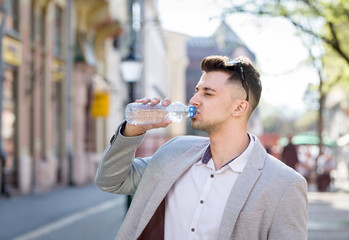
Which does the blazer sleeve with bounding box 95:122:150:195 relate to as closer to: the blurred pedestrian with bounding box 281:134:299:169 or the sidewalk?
the sidewalk

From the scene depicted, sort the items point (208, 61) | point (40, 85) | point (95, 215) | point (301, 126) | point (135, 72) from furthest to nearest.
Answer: point (301, 126), point (40, 85), point (95, 215), point (135, 72), point (208, 61)

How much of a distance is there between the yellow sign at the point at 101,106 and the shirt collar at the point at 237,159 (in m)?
24.7

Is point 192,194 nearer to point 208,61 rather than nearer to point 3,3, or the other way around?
point 208,61

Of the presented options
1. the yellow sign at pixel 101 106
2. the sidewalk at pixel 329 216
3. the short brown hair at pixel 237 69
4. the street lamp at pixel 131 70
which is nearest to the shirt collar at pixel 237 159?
the short brown hair at pixel 237 69

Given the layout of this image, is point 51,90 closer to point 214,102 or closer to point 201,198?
point 214,102

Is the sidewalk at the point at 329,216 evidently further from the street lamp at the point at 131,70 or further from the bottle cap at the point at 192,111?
the bottle cap at the point at 192,111

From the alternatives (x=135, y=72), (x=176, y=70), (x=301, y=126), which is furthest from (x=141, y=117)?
(x=301, y=126)

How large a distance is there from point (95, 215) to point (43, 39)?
9.81 m

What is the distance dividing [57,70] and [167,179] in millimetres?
21330

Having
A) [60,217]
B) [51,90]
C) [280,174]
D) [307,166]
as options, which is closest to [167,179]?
[280,174]

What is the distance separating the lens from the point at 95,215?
1464 cm

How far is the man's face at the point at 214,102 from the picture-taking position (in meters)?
3.35

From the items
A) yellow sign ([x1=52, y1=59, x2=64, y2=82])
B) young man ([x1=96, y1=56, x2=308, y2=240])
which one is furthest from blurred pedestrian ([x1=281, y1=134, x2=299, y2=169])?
young man ([x1=96, y1=56, x2=308, y2=240])

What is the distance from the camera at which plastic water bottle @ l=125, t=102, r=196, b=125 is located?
3360 mm
